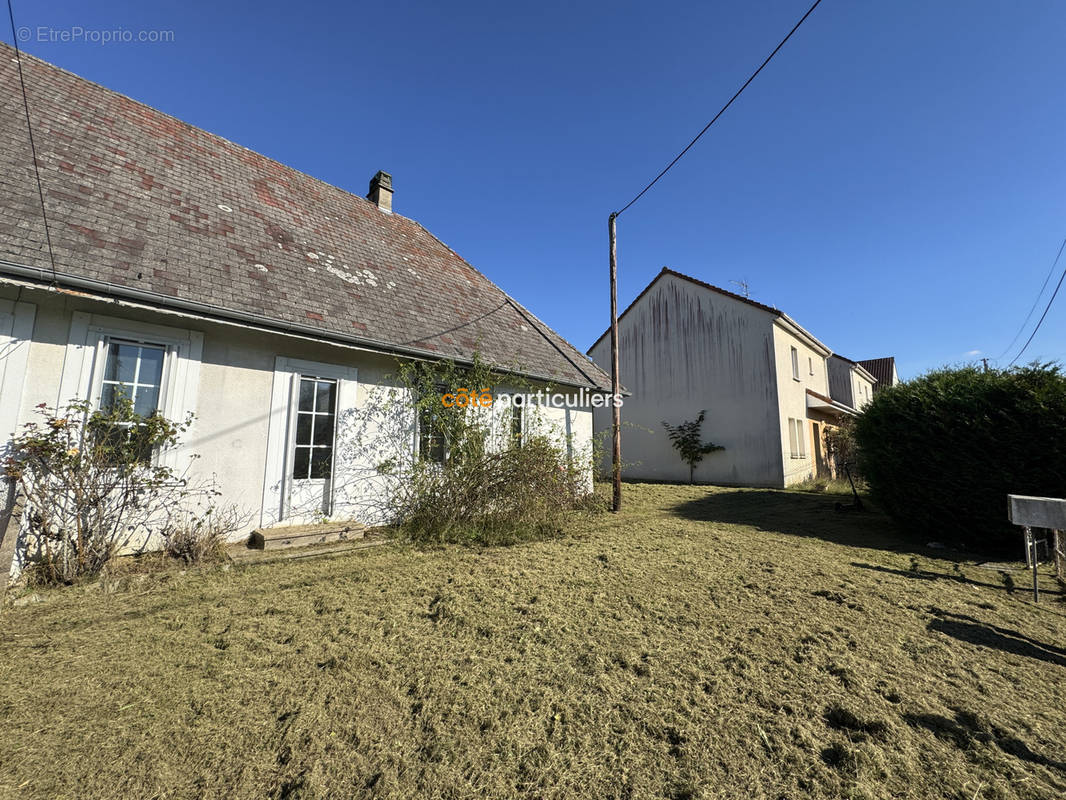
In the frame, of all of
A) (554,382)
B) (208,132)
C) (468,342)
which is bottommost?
(554,382)

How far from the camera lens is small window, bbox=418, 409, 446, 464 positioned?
6.60 metres

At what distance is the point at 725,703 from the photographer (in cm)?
249

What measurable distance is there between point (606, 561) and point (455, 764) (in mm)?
3496

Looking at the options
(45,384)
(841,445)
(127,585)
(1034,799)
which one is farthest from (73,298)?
(841,445)

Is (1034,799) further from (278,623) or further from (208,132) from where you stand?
(208,132)

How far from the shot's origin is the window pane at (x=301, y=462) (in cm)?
587

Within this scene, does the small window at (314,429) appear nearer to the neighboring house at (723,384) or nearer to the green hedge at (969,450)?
the green hedge at (969,450)

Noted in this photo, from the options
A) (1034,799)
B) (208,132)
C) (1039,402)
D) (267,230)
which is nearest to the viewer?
(1034,799)

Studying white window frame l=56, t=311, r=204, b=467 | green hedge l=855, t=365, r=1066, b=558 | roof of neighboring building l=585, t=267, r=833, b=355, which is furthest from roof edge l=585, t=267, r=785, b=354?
white window frame l=56, t=311, r=204, b=467

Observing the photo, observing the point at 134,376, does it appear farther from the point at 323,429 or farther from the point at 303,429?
the point at 323,429

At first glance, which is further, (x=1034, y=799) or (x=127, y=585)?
(x=127, y=585)

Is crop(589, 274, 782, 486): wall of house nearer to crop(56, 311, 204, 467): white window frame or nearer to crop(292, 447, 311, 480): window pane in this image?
crop(292, 447, 311, 480): window pane

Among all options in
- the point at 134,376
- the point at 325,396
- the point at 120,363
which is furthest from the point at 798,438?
the point at 120,363

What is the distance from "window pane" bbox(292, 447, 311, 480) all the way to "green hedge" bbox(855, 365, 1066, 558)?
8.99 meters
